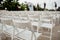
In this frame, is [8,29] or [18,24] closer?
[18,24]

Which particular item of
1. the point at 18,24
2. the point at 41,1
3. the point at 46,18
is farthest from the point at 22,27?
the point at 41,1

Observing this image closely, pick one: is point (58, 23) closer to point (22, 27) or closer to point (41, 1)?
point (22, 27)

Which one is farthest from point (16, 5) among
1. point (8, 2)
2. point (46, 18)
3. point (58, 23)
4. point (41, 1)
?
point (46, 18)

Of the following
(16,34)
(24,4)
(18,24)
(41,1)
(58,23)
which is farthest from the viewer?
(24,4)

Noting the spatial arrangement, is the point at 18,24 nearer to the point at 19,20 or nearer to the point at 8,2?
the point at 19,20

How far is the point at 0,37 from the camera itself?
2.89m

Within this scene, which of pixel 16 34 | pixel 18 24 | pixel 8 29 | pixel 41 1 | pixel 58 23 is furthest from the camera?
pixel 41 1

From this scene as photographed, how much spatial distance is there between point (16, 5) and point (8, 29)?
9.72m

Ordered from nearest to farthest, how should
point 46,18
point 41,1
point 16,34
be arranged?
point 16,34 < point 46,18 < point 41,1

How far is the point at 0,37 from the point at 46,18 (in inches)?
51.8

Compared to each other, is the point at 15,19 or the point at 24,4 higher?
the point at 15,19

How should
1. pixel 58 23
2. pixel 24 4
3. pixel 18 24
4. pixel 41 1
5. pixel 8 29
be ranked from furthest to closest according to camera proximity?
1. pixel 24 4
2. pixel 41 1
3. pixel 58 23
4. pixel 8 29
5. pixel 18 24

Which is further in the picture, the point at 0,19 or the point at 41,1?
the point at 41,1

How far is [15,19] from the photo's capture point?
248 centimetres
